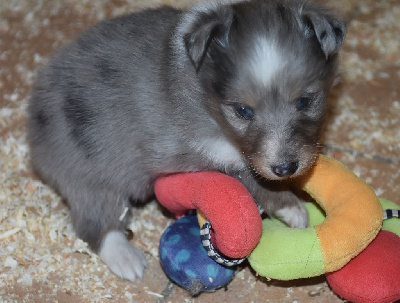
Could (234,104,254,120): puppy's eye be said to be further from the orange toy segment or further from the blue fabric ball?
the blue fabric ball

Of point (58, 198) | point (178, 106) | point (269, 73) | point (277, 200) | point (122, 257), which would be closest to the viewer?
point (269, 73)

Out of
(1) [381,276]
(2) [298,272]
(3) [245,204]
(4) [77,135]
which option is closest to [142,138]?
(4) [77,135]

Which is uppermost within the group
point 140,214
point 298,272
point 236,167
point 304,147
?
point 304,147

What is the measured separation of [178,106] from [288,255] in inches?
36.0

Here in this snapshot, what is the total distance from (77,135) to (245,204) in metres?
1.03

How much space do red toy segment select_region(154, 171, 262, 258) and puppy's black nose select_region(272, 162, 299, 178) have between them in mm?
252

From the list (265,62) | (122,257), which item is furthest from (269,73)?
(122,257)

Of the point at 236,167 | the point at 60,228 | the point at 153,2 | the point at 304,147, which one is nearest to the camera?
the point at 304,147

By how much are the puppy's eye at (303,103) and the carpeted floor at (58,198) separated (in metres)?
1.03

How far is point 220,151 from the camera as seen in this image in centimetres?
353

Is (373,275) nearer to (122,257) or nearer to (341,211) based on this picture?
(341,211)

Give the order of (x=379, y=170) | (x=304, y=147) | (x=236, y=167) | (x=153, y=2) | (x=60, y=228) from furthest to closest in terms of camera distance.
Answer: (x=153, y=2) → (x=379, y=170) → (x=60, y=228) → (x=236, y=167) → (x=304, y=147)

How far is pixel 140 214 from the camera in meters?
4.22

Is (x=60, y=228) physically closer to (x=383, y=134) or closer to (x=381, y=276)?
(x=381, y=276)
